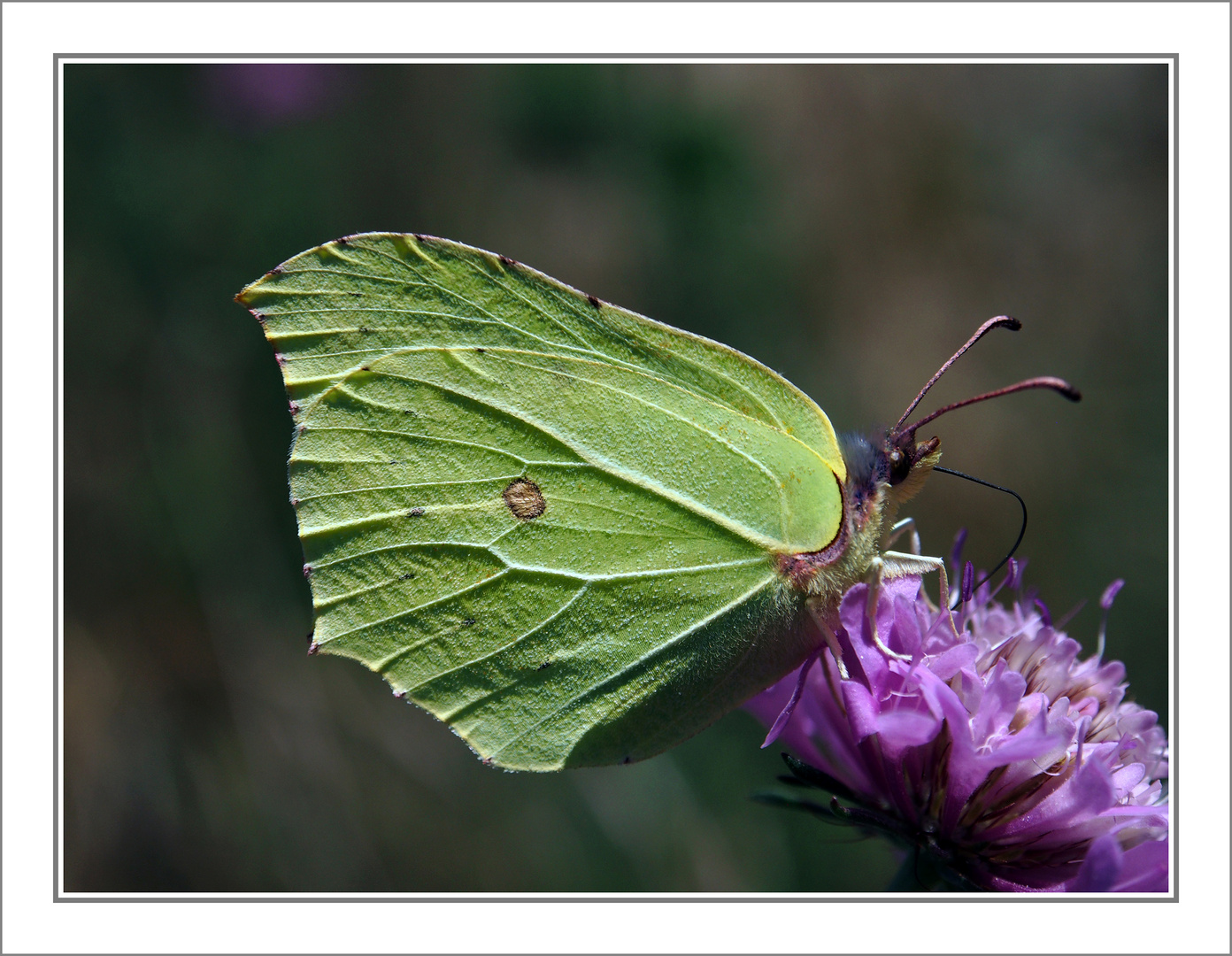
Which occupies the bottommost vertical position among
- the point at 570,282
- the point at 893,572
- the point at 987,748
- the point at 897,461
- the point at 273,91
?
the point at 987,748

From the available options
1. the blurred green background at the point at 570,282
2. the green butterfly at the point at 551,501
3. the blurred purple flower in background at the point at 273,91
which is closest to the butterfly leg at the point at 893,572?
the green butterfly at the point at 551,501

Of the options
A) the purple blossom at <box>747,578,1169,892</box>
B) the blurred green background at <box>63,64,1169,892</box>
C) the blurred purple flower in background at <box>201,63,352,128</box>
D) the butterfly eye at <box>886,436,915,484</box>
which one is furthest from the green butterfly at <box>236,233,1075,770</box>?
the blurred purple flower in background at <box>201,63,352,128</box>

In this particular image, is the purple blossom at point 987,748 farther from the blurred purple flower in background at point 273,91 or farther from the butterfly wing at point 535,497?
the blurred purple flower in background at point 273,91

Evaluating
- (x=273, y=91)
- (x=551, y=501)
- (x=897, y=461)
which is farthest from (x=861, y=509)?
(x=273, y=91)

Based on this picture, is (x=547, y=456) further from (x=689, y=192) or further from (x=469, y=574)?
(x=689, y=192)

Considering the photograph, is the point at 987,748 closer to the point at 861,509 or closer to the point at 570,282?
the point at 861,509

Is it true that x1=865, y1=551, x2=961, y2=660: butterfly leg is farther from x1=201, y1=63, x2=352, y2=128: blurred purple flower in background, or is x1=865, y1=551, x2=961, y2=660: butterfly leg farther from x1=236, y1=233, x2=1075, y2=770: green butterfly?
x1=201, y1=63, x2=352, y2=128: blurred purple flower in background
